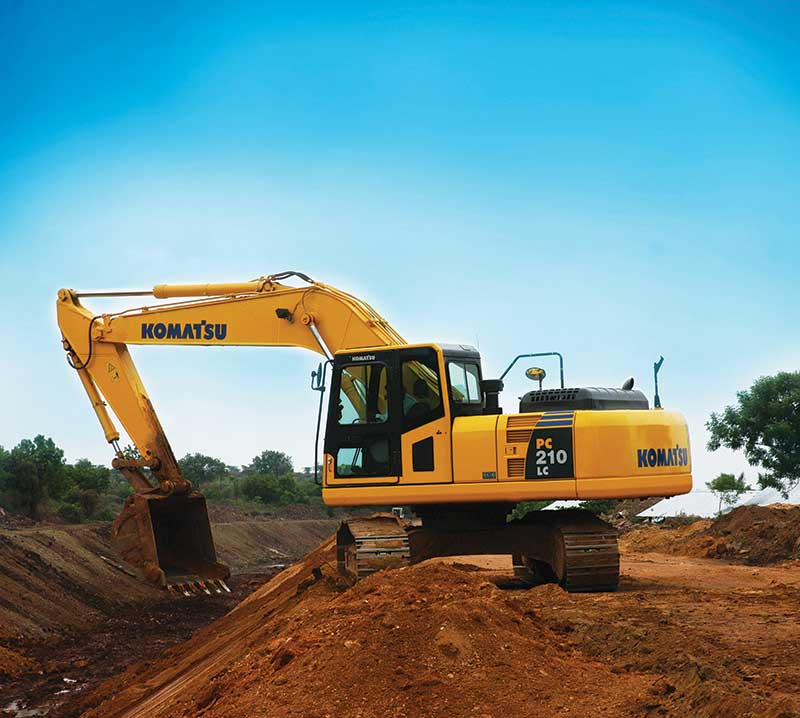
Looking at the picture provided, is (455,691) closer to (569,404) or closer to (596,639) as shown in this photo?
(596,639)

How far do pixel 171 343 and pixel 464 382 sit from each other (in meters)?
7.39

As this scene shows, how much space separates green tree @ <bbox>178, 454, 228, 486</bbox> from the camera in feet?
217

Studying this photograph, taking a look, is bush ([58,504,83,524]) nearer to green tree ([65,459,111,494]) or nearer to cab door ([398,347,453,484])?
green tree ([65,459,111,494])

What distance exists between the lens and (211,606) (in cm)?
1894

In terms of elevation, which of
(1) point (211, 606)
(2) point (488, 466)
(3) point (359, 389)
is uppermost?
(3) point (359, 389)

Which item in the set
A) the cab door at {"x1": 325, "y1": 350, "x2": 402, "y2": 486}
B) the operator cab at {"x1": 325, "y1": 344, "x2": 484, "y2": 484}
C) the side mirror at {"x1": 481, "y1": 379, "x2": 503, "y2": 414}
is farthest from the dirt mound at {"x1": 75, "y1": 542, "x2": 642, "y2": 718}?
the side mirror at {"x1": 481, "y1": 379, "x2": 503, "y2": 414}

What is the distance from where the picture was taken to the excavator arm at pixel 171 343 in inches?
610

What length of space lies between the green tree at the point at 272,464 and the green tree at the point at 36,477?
3961 centimetres

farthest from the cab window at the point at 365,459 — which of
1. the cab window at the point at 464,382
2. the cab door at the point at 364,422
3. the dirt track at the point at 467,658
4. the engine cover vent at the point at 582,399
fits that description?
the engine cover vent at the point at 582,399

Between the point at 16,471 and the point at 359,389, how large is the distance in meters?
27.4

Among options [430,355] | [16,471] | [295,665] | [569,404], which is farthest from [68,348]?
[16,471]

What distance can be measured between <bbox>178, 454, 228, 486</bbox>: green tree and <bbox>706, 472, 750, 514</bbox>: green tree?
115 feet

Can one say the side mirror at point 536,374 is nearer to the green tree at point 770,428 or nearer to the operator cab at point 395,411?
the operator cab at point 395,411

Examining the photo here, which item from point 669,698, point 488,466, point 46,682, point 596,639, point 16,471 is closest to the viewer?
point 669,698
